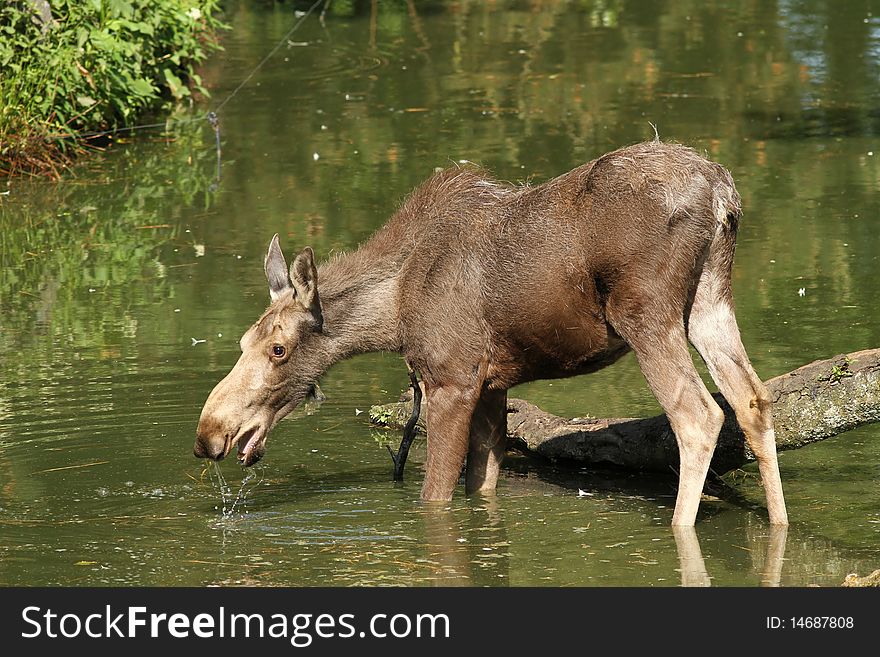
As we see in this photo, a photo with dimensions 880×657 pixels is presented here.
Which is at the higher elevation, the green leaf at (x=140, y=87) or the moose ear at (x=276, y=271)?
the moose ear at (x=276, y=271)

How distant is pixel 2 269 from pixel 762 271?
267 inches

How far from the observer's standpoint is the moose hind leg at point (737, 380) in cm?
816

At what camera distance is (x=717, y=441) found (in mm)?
8570

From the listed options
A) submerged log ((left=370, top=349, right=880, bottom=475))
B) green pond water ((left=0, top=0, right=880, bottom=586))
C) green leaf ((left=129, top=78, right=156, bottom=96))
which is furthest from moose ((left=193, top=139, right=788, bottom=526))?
green leaf ((left=129, top=78, right=156, bottom=96))

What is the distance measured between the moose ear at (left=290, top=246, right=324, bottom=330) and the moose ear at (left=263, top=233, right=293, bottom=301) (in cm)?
11

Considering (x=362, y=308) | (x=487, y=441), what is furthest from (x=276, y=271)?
(x=487, y=441)

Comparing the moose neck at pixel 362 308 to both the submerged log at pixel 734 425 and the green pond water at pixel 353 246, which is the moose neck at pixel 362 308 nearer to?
the green pond water at pixel 353 246

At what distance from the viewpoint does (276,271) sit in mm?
8672

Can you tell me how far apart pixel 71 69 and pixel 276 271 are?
8.66 metres

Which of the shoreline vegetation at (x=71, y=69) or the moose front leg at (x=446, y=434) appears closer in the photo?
the moose front leg at (x=446, y=434)

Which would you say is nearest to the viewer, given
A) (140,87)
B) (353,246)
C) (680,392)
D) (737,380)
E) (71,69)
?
(680,392)

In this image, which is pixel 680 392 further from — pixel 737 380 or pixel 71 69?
pixel 71 69

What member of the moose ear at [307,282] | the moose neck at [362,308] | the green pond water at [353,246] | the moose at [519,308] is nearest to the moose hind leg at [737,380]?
the moose at [519,308]

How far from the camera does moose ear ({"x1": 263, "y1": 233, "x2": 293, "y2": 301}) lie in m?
8.63
